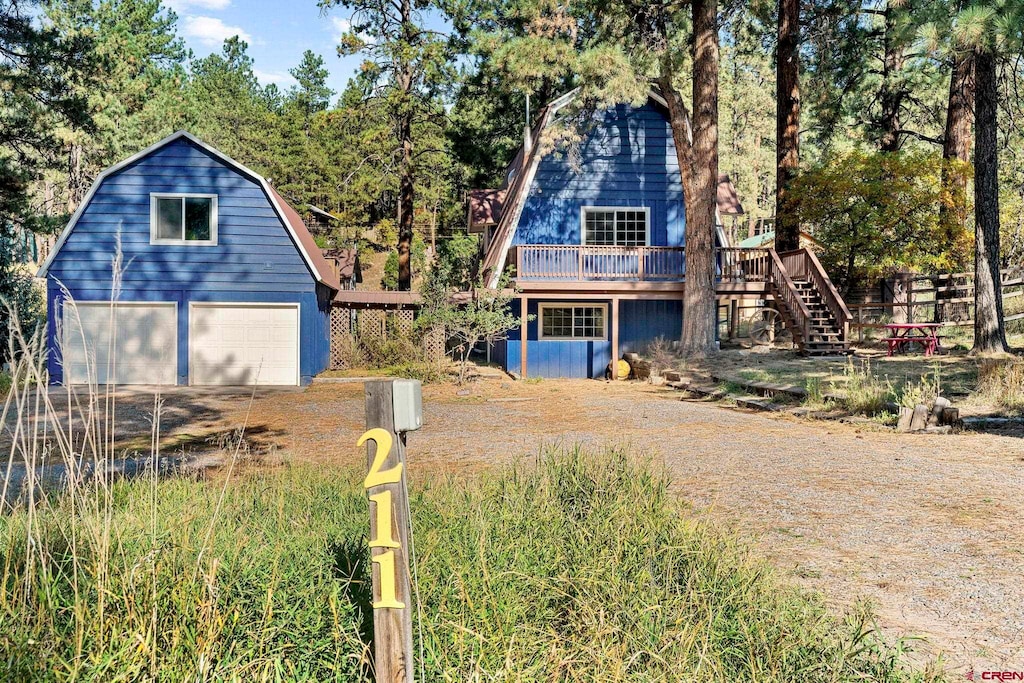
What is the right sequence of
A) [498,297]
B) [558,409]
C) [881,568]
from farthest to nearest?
[498,297] → [558,409] → [881,568]

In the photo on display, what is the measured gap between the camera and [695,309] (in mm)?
20781

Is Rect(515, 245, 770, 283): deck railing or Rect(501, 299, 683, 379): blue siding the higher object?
Rect(515, 245, 770, 283): deck railing

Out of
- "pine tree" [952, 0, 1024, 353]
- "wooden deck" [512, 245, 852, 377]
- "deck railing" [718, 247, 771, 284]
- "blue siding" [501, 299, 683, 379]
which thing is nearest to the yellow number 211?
"pine tree" [952, 0, 1024, 353]

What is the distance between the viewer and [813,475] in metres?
8.44

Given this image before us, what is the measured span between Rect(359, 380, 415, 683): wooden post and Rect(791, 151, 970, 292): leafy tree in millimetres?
21856

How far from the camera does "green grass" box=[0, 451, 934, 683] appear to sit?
3.29 meters

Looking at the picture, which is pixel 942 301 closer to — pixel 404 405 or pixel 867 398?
pixel 867 398

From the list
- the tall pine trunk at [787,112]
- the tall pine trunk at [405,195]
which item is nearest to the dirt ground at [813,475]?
the tall pine trunk at [787,112]

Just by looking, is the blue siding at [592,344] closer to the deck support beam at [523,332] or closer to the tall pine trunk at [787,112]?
the deck support beam at [523,332]

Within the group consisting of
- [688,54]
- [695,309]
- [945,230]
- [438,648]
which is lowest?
[438,648]

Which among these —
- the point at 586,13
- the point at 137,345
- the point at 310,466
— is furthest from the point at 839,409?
the point at 137,345

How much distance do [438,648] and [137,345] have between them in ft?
60.4

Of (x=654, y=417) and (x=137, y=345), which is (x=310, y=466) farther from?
(x=137, y=345)

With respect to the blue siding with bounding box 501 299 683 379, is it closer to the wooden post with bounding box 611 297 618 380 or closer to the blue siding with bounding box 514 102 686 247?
the wooden post with bounding box 611 297 618 380
